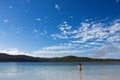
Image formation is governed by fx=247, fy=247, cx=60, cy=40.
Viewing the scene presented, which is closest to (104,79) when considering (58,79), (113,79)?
(113,79)

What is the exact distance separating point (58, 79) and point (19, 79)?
503 cm

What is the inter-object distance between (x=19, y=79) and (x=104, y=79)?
10.9 m

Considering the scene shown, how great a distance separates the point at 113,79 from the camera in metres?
30.9

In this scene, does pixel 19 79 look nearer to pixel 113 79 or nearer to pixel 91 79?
pixel 91 79

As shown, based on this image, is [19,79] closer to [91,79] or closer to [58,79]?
[58,79]

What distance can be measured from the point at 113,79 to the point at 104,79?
1200 millimetres

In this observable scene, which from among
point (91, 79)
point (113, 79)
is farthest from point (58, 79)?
point (113, 79)

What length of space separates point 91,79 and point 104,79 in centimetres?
170

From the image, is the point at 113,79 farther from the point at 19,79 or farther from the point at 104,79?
the point at 19,79

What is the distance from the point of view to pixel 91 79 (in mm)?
31359

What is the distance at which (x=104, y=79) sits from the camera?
31562 millimetres

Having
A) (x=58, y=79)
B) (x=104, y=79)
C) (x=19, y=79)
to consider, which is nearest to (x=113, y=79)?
(x=104, y=79)

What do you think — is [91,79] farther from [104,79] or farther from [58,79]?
[58,79]

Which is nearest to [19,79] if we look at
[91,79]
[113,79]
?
[91,79]
